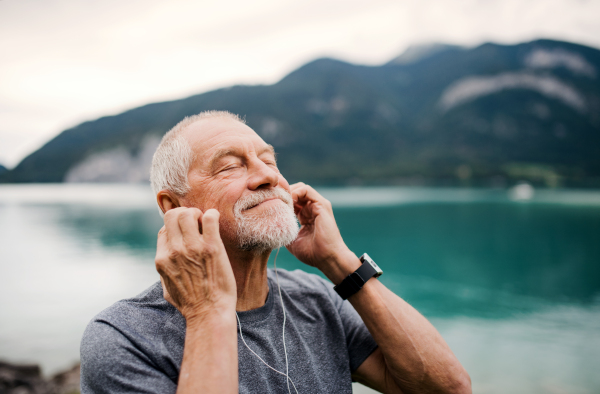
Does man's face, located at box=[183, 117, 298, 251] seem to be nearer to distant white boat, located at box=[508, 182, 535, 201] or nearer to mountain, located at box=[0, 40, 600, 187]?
distant white boat, located at box=[508, 182, 535, 201]

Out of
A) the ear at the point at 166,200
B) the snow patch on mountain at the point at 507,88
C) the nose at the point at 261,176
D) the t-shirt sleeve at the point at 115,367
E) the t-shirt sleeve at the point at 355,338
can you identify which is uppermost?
the snow patch on mountain at the point at 507,88

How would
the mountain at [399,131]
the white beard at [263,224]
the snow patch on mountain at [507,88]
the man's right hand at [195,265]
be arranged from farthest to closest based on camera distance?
the snow patch on mountain at [507,88], the mountain at [399,131], the white beard at [263,224], the man's right hand at [195,265]

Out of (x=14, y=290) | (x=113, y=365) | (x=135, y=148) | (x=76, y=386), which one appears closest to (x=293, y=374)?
(x=113, y=365)

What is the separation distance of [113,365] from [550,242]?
98.3 feet

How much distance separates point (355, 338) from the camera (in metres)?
1.93

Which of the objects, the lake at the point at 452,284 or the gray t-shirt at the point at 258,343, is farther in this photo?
the lake at the point at 452,284

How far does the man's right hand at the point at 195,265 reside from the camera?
1315 millimetres

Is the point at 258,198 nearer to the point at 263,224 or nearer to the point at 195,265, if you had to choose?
the point at 263,224

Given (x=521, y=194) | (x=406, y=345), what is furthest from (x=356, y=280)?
(x=521, y=194)

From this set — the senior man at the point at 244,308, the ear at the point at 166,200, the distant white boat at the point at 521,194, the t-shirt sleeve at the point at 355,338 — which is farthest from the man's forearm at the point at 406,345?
the distant white boat at the point at 521,194

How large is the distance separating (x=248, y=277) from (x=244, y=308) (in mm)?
148

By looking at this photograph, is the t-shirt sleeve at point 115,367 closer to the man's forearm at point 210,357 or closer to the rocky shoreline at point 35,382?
the man's forearm at point 210,357

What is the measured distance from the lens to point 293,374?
5.28ft

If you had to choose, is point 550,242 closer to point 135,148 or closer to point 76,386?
point 76,386
